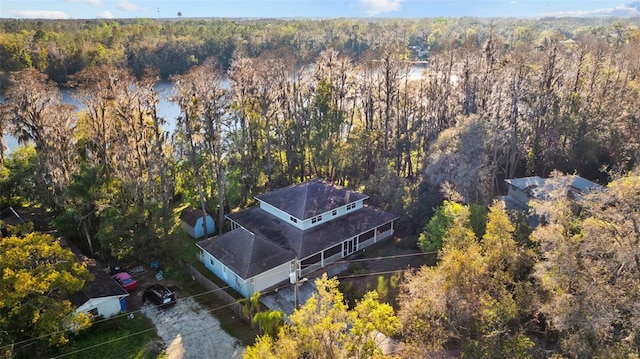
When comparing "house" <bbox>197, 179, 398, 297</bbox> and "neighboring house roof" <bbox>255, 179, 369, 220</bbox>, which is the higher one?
"neighboring house roof" <bbox>255, 179, 369, 220</bbox>

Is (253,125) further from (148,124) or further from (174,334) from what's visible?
(174,334)

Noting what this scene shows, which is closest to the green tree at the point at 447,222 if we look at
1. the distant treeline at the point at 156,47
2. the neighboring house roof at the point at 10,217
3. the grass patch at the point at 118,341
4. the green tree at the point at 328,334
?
the green tree at the point at 328,334

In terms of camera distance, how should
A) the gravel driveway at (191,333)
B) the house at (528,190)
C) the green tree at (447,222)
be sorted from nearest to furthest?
the gravel driveway at (191,333) < the green tree at (447,222) < the house at (528,190)

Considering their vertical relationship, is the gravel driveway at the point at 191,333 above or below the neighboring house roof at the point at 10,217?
below

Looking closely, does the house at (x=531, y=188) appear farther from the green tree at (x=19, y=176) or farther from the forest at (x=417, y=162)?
the green tree at (x=19, y=176)

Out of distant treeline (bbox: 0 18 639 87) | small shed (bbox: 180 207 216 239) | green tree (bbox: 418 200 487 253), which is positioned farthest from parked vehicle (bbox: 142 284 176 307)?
distant treeline (bbox: 0 18 639 87)

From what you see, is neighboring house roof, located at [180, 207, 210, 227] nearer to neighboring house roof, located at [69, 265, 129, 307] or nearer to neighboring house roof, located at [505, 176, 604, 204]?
neighboring house roof, located at [69, 265, 129, 307]

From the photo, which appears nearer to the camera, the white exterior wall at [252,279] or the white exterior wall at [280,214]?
the white exterior wall at [252,279]
